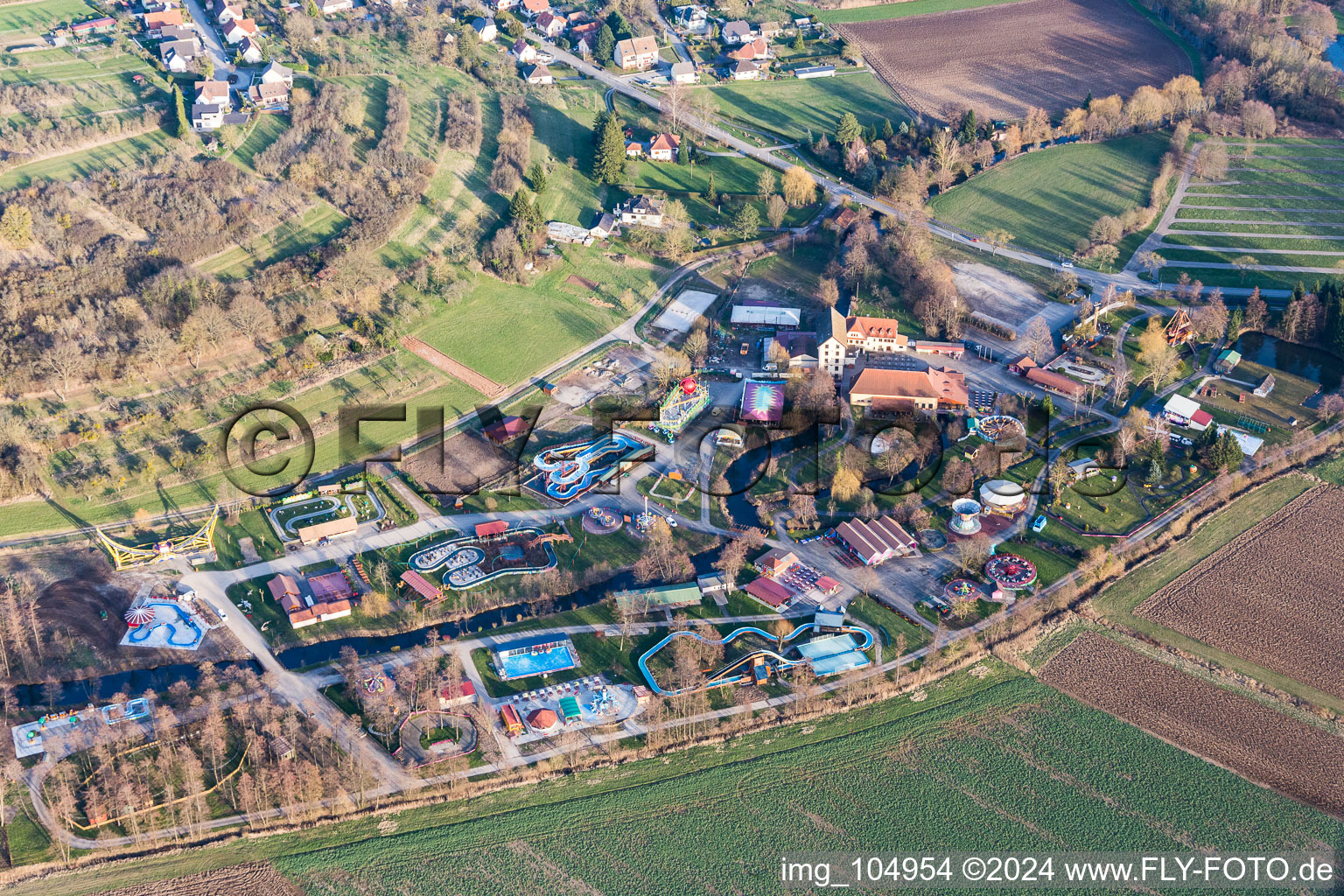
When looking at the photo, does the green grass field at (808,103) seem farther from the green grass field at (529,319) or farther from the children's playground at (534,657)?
the children's playground at (534,657)

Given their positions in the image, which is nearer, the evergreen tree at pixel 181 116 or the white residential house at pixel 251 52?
the evergreen tree at pixel 181 116

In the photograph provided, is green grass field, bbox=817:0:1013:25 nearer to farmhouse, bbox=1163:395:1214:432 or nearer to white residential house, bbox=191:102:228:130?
white residential house, bbox=191:102:228:130

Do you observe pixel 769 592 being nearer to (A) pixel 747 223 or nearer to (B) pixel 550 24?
(A) pixel 747 223

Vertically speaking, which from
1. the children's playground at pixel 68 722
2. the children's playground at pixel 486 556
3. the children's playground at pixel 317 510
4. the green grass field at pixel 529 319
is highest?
the green grass field at pixel 529 319

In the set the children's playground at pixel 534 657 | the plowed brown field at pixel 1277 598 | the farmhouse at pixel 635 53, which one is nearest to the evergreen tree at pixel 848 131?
the farmhouse at pixel 635 53

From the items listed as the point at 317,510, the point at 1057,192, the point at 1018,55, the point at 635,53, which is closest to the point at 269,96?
the point at 635,53
